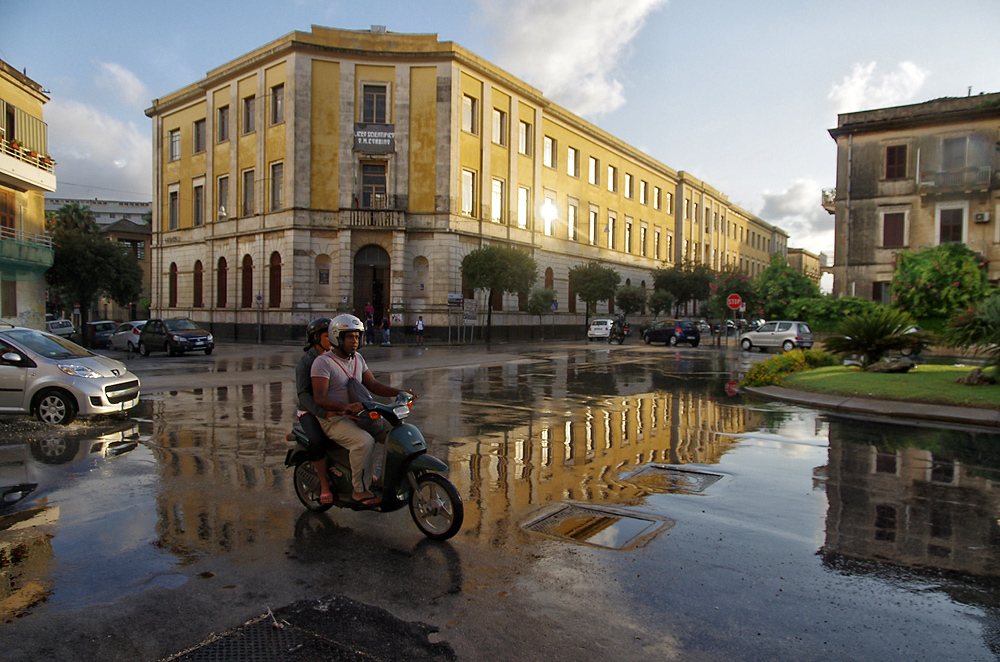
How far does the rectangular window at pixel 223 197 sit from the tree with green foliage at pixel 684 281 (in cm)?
3693

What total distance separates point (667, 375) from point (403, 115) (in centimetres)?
2461

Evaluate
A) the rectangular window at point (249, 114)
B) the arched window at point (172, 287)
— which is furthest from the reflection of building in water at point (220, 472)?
the arched window at point (172, 287)

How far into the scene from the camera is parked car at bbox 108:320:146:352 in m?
29.3

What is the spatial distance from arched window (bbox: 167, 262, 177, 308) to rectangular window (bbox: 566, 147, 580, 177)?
2986 cm

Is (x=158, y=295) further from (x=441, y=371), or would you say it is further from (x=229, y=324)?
(x=441, y=371)

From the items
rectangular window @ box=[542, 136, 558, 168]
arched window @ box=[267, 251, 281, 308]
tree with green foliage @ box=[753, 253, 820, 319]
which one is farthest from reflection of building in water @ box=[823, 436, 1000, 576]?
rectangular window @ box=[542, 136, 558, 168]

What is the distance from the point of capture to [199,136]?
43656 millimetres

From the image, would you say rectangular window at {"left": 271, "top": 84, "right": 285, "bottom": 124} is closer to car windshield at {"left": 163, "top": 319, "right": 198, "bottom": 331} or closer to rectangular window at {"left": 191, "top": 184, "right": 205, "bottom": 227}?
rectangular window at {"left": 191, "top": 184, "right": 205, "bottom": 227}

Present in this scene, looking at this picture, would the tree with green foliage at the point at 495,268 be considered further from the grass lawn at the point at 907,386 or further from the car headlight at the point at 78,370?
the car headlight at the point at 78,370

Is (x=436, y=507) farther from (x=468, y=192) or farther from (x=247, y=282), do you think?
(x=247, y=282)

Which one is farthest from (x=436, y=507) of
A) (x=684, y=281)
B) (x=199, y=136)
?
(x=684, y=281)

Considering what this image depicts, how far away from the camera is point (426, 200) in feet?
122

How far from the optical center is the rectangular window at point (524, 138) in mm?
43594

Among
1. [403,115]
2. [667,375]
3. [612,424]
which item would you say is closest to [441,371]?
[667,375]
